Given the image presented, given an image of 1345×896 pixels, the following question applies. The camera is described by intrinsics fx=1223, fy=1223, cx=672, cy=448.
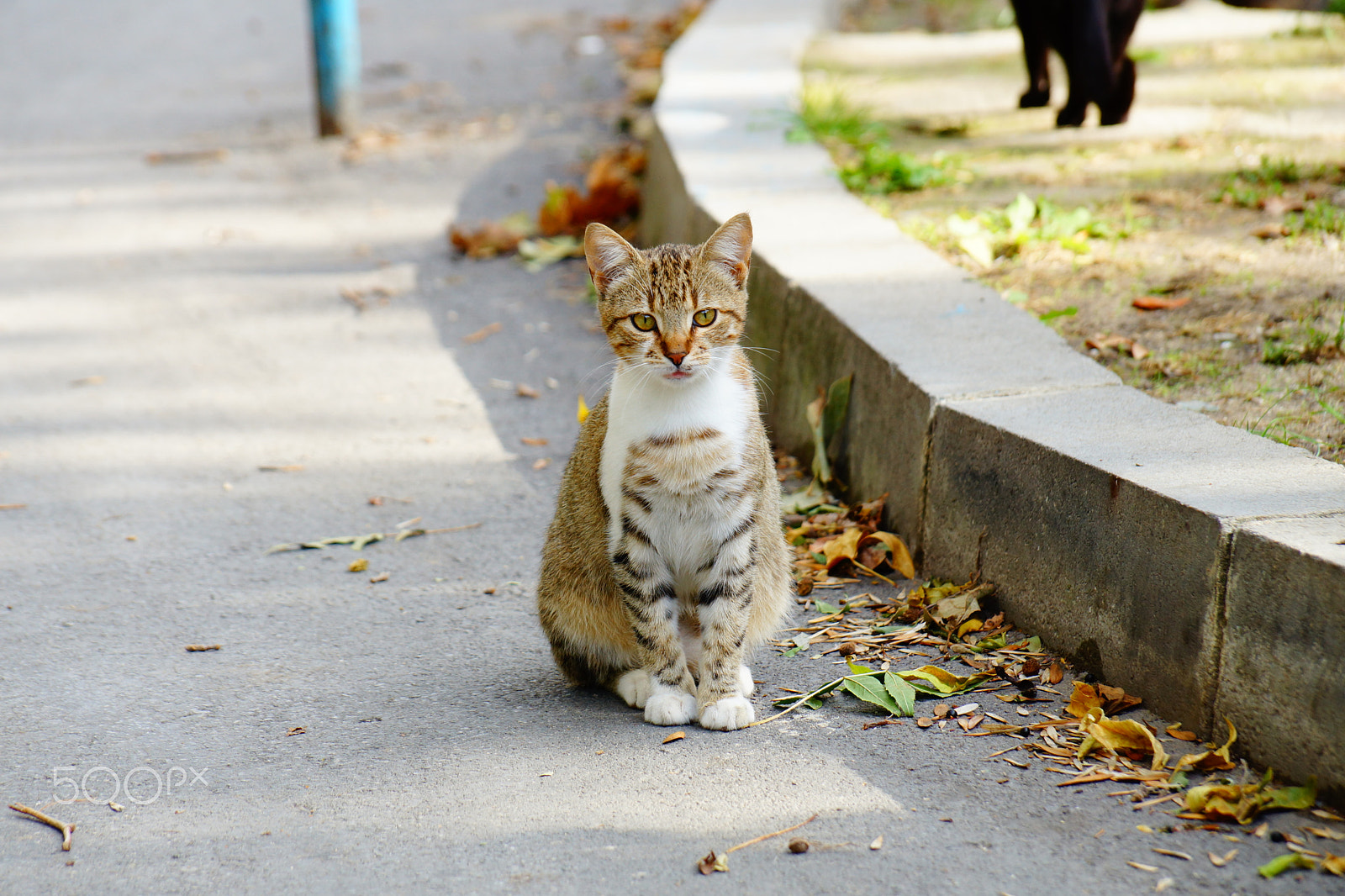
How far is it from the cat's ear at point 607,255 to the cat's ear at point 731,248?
0.62 feet

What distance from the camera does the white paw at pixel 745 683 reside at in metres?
3.01

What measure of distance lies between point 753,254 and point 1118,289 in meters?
1.32

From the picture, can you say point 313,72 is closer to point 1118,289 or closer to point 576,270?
point 576,270

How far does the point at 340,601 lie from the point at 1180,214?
3568 millimetres

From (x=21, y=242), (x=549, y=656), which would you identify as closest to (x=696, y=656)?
(x=549, y=656)

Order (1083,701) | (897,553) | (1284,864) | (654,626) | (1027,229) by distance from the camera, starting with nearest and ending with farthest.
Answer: (1284,864)
(1083,701)
(654,626)
(897,553)
(1027,229)

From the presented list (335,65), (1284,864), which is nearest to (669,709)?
(1284,864)

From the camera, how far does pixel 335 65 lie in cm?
811

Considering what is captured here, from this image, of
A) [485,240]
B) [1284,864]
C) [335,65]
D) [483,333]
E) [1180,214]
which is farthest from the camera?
[335,65]

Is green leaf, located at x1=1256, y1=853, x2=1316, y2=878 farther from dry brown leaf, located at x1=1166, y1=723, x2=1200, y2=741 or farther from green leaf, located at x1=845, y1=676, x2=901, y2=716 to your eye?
green leaf, located at x1=845, y1=676, x2=901, y2=716

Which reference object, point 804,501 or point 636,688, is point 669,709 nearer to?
point 636,688

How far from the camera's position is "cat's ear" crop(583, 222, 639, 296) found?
3031 mm

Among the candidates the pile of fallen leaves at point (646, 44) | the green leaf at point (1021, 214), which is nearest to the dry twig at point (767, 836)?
the green leaf at point (1021, 214)

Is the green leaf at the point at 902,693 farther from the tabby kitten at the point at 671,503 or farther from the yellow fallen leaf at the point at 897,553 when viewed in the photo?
the yellow fallen leaf at the point at 897,553
